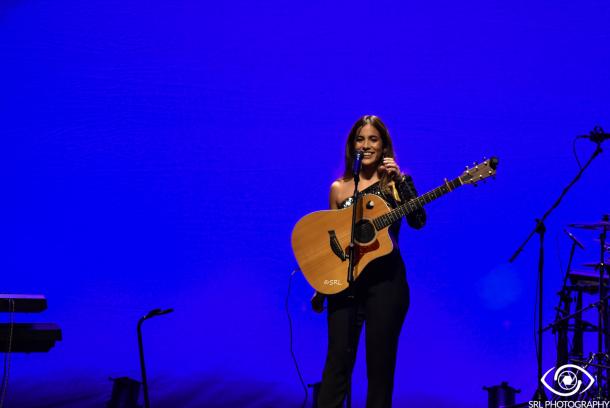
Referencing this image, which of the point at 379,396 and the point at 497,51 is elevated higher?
the point at 497,51

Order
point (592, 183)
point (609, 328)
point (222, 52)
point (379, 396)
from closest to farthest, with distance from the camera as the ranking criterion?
point (379, 396)
point (609, 328)
point (592, 183)
point (222, 52)

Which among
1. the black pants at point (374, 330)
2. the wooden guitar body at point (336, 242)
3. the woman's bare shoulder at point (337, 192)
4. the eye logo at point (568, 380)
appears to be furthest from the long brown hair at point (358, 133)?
the eye logo at point (568, 380)

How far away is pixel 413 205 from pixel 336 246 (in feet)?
1.50

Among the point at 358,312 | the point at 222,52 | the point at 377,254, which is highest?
the point at 222,52

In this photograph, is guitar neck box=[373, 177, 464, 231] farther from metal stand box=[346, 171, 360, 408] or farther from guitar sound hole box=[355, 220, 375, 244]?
metal stand box=[346, 171, 360, 408]

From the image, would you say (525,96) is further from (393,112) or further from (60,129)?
(60,129)

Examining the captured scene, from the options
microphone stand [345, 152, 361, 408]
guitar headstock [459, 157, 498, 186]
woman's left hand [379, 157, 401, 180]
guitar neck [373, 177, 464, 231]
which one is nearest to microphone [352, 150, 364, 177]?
microphone stand [345, 152, 361, 408]

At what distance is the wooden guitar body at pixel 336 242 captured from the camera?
3.63 metres

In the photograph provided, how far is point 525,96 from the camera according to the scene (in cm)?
639

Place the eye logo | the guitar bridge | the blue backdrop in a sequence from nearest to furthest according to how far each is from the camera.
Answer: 1. the guitar bridge
2. the eye logo
3. the blue backdrop

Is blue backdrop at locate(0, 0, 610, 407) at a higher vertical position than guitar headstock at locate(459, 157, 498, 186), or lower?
higher

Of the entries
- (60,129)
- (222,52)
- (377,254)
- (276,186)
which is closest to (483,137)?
(276,186)

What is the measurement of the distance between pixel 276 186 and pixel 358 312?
3177mm

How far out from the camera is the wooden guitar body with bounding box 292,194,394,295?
363cm
